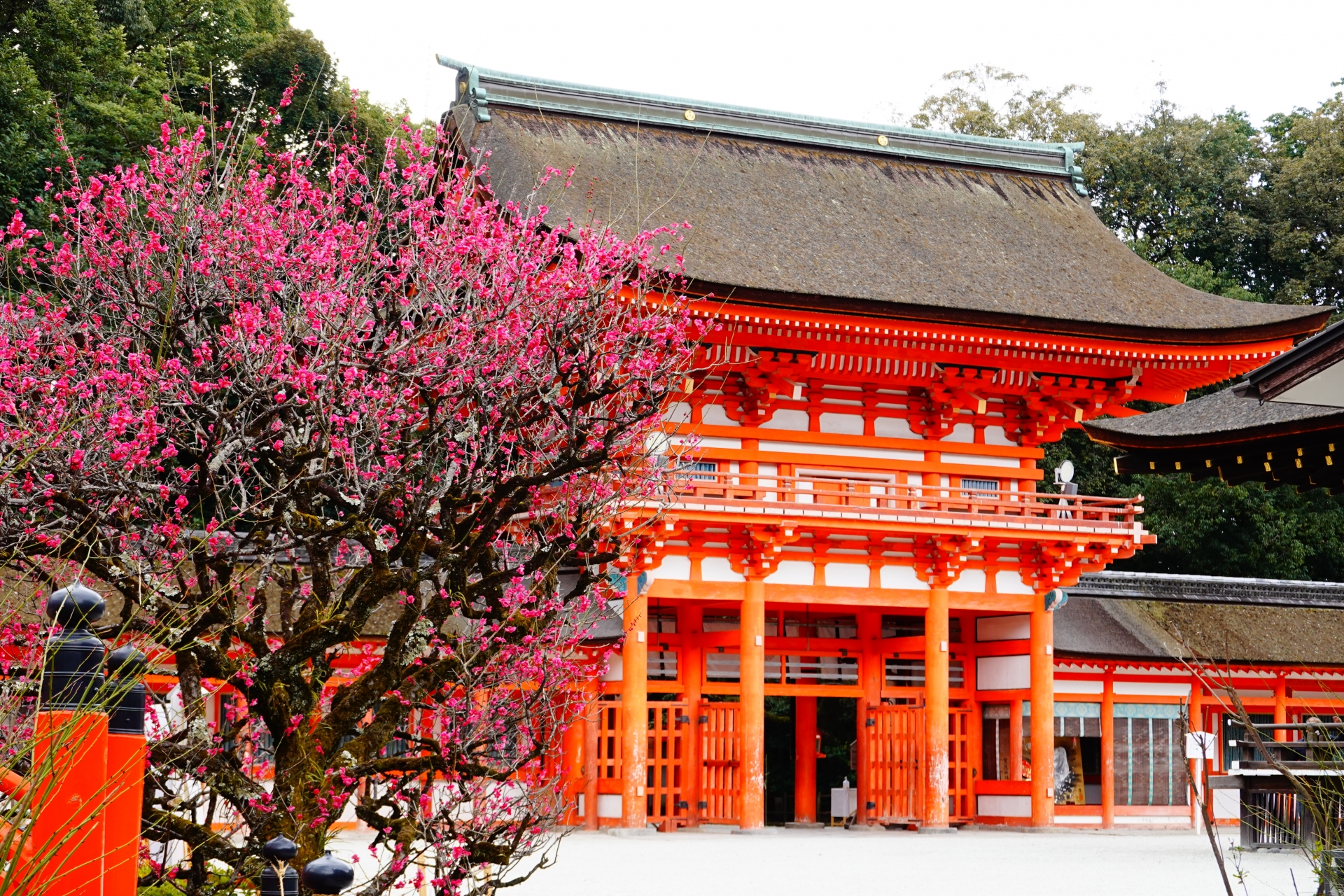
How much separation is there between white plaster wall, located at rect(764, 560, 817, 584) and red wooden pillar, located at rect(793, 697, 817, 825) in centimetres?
247

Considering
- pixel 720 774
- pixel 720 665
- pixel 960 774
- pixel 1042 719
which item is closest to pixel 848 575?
pixel 720 665

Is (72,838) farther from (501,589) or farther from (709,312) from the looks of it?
(709,312)

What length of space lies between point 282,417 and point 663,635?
11262 millimetres

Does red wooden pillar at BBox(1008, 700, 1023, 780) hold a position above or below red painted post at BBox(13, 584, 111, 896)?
below

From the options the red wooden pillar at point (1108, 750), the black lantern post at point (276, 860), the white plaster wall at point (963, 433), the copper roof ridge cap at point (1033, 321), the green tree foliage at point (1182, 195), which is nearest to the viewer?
the black lantern post at point (276, 860)

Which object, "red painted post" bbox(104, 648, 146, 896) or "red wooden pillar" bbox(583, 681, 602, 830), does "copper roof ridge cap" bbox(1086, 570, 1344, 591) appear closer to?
"red wooden pillar" bbox(583, 681, 602, 830)

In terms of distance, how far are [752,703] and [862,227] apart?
6821mm

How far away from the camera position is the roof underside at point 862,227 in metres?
18.1

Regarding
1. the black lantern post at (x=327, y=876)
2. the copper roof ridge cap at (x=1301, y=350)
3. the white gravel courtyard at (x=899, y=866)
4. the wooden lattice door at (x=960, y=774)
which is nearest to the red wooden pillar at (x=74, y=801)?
the black lantern post at (x=327, y=876)

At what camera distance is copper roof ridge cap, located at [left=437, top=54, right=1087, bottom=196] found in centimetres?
2055

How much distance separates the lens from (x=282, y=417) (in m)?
8.34

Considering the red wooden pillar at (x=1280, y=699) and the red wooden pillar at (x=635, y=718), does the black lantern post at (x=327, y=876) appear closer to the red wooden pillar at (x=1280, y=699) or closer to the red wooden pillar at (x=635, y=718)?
the red wooden pillar at (x=635, y=718)

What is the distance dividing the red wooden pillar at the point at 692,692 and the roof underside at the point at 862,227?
4706mm

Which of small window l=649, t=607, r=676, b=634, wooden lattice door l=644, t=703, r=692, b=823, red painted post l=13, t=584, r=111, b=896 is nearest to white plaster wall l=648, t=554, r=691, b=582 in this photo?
small window l=649, t=607, r=676, b=634
